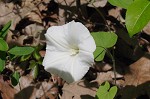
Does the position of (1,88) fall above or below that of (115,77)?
below

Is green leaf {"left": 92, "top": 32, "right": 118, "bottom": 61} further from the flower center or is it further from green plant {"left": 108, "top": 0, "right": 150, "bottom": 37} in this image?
green plant {"left": 108, "top": 0, "right": 150, "bottom": 37}

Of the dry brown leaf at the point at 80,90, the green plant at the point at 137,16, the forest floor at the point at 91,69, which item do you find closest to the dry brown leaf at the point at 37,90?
the forest floor at the point at 91,69

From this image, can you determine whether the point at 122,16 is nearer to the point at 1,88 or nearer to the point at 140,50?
the point at 140,50

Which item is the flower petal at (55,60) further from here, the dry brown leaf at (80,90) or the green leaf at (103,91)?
the dry brown leaf at (80,90)

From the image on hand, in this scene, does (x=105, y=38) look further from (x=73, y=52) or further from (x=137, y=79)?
(x=137, y=79)

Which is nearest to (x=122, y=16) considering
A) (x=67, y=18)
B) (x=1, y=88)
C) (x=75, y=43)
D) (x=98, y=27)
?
(x=98, y=27)

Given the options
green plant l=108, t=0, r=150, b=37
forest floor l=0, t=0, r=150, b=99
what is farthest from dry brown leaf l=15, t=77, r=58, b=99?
green plant l=108, t=0, r=150, b=37
